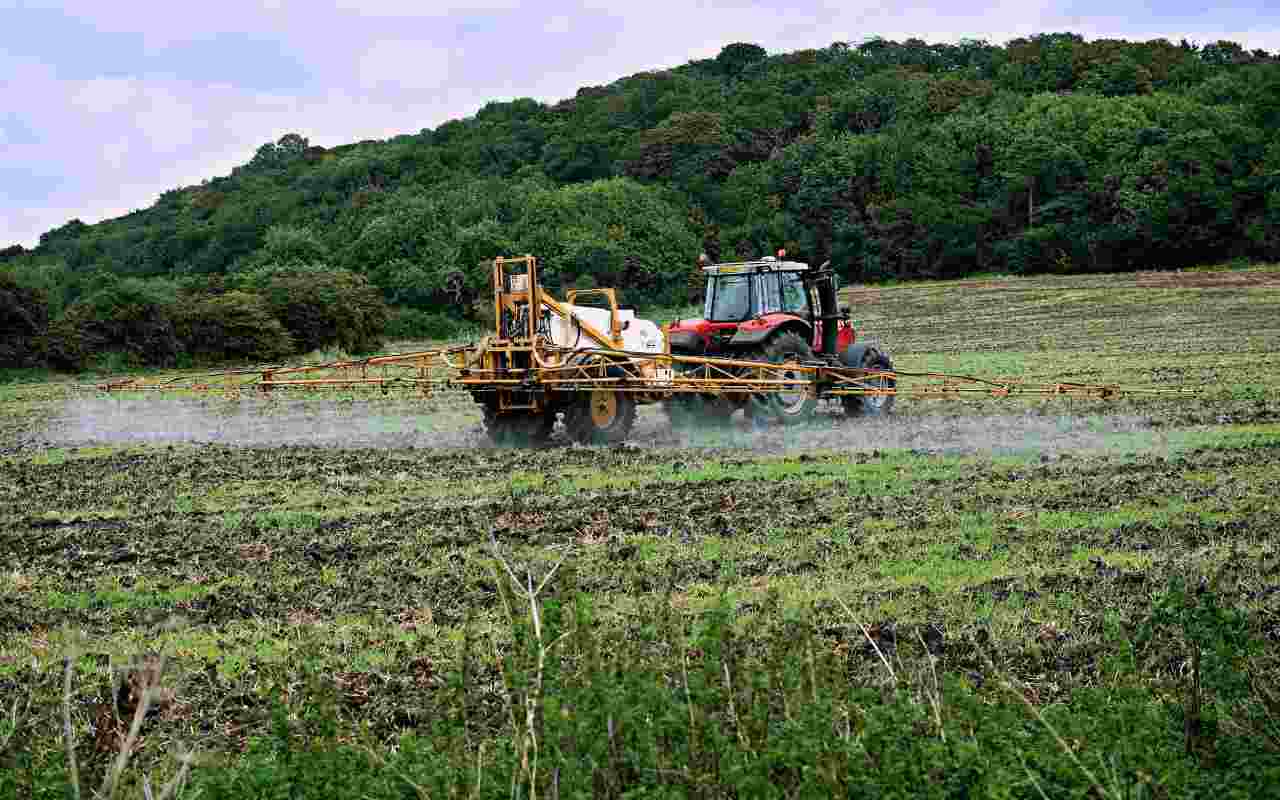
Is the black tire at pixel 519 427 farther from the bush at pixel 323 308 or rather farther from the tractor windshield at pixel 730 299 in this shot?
the bush at pixel 323 308

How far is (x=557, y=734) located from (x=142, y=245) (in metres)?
74.7

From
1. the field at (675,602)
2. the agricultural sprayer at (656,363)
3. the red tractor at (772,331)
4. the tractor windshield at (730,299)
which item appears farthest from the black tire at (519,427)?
the tractor windshield at (730,299)

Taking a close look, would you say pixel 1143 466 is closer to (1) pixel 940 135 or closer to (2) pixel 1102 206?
(2) pixel 1102 206

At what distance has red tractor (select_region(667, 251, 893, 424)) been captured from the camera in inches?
620

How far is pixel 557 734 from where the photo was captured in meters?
3.86

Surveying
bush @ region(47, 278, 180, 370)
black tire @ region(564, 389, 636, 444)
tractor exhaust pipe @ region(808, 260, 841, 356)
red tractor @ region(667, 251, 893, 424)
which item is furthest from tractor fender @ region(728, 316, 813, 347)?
bush @ region(47, 278, 180, 370)

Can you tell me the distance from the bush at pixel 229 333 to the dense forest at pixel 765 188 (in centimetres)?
317

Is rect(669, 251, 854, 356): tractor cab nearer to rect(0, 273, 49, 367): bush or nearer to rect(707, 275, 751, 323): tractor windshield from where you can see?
rect(707, 275, 751, 323): tractor windshield

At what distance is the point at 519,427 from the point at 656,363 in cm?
168

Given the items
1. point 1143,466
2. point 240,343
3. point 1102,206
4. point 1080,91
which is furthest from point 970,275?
point 1143,466

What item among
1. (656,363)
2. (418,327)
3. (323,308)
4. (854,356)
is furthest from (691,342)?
(418,327)

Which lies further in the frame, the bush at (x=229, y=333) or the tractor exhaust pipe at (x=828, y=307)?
the bush at (x=229, y=333)

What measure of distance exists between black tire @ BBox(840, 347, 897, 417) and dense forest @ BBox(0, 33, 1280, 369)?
25.5m

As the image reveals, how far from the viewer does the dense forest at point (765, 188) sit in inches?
2449
